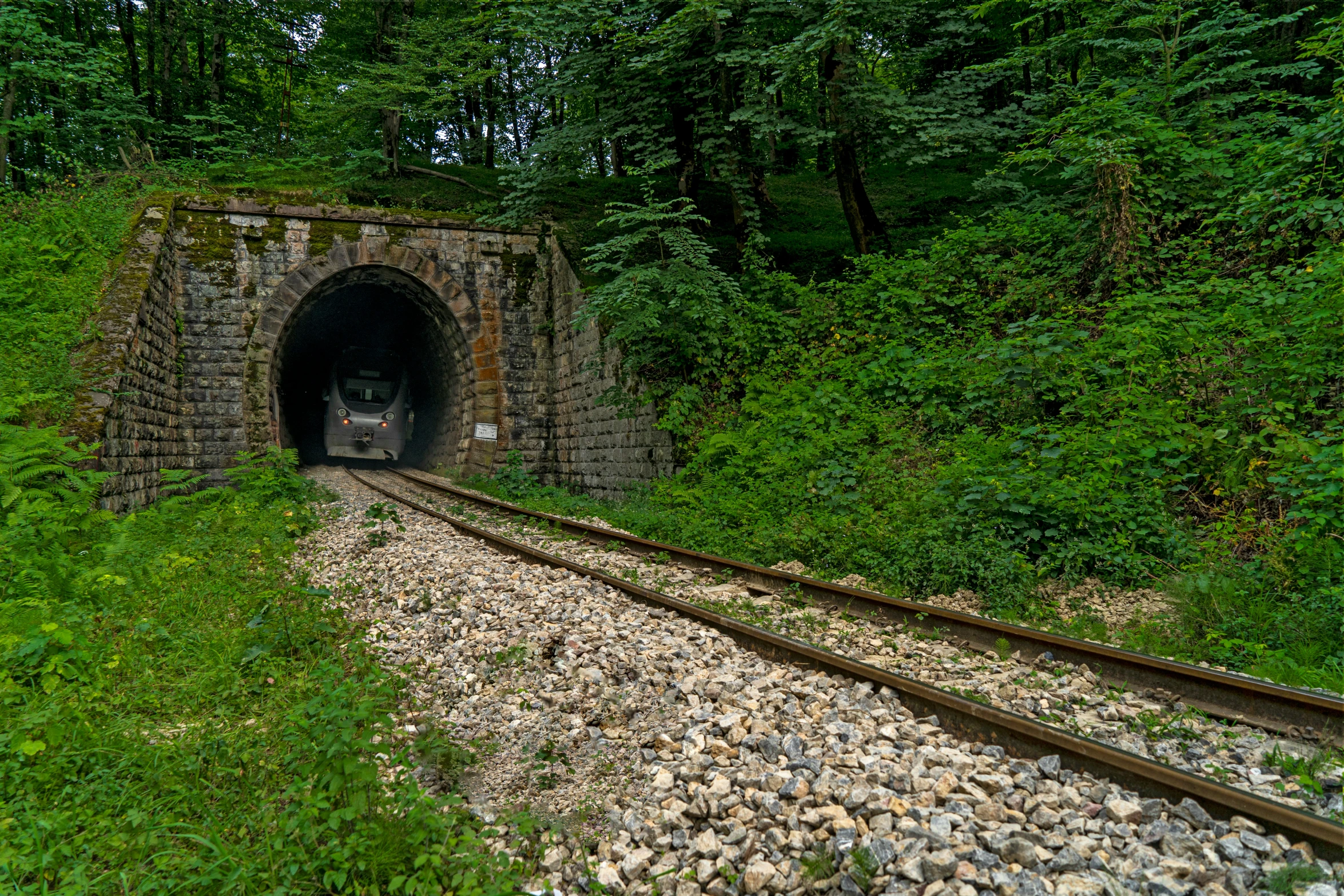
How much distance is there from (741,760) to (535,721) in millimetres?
1279

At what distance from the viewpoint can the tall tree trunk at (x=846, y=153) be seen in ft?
38.0

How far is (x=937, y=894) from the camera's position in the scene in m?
2.37

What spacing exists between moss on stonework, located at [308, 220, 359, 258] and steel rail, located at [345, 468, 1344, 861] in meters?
13.8

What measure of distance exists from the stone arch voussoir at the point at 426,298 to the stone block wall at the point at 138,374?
1.35m

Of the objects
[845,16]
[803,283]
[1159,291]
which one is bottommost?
[1159,291]

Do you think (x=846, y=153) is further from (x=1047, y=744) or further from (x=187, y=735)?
(x=187, y=735)

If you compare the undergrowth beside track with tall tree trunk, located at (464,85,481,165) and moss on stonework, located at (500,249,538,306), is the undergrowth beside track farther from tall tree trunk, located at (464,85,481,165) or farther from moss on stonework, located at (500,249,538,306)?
tall tree trunk, located at (464,85,481,165)

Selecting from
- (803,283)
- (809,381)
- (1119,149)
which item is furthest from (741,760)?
(803,283)

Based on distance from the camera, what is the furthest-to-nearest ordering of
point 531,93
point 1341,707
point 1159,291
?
point 531,93 < point 1159,291 < point 1341,707

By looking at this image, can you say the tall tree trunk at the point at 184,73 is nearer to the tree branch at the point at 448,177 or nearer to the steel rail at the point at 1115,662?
the tree branch at the point at 448,177

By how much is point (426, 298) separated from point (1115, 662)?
16.0 meters

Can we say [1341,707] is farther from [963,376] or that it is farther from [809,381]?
[809,381]

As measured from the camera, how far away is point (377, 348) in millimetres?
21906

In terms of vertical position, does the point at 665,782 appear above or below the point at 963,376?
below
